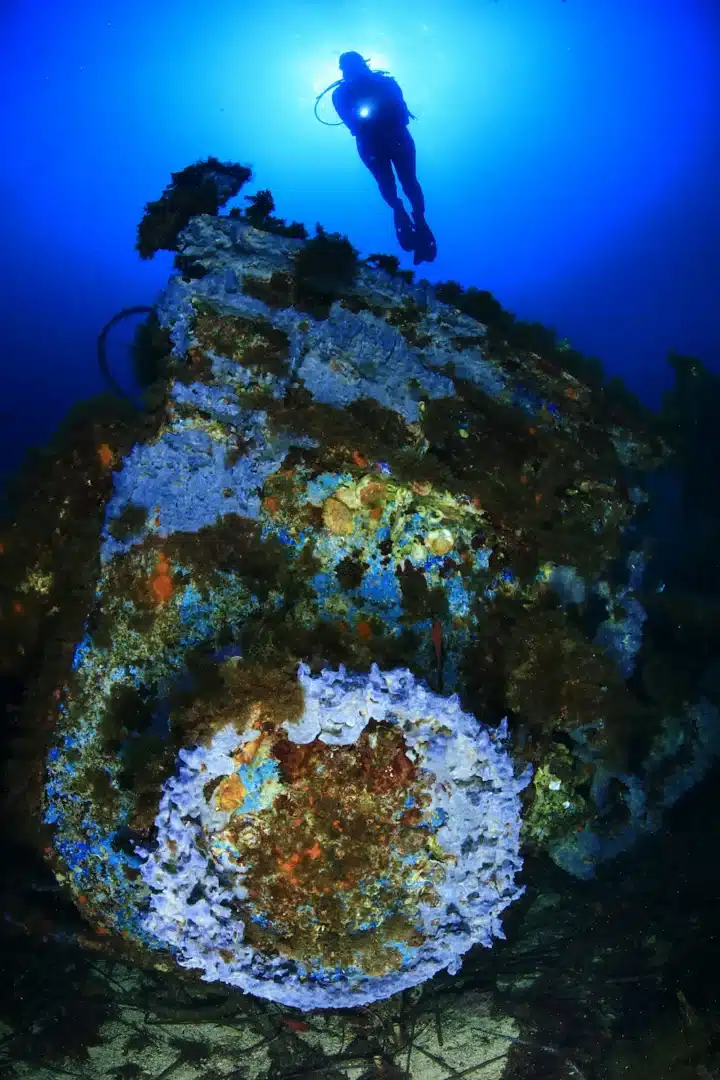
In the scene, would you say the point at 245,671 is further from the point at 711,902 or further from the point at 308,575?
the point at 711,902

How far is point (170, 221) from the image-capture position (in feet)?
16.8

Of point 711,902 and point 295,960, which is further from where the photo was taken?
point 711,902

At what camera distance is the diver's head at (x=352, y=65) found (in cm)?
1215

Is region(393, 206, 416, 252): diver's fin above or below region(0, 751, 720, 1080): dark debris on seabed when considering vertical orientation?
above

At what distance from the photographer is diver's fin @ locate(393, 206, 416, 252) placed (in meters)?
11.3

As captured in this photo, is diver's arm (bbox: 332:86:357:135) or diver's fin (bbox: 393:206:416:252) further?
diver's arm (bbox: 332:86:357:135)

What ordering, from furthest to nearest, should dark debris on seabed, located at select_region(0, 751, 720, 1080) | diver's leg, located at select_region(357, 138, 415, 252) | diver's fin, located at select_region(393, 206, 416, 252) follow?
diver's leg, located at select_region(357, 138, 415, 252) < diver's fin, located at select_region(393, 206, 416, 252) < dark debris on seabed, located at select_region(0, 751, 720, 1080)

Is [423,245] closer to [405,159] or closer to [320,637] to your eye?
[405,159]

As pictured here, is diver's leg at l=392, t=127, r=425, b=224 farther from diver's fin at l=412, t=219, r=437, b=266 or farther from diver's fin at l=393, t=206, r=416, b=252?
diver's fin at l=412, t=219, r=437, b=266

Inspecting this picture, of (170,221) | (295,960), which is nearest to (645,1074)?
(295,960)

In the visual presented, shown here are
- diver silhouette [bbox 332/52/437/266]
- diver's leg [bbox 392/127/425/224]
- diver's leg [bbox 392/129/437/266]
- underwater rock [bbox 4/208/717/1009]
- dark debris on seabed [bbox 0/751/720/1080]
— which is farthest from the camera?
diver's leg [bbox 392/127/425/224]

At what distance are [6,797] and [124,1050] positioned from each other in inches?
87.7

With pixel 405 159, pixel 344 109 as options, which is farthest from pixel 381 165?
pixel 344 109

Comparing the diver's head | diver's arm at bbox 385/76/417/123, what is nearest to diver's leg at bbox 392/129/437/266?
diver's arm at bbox 385/76/417/123
